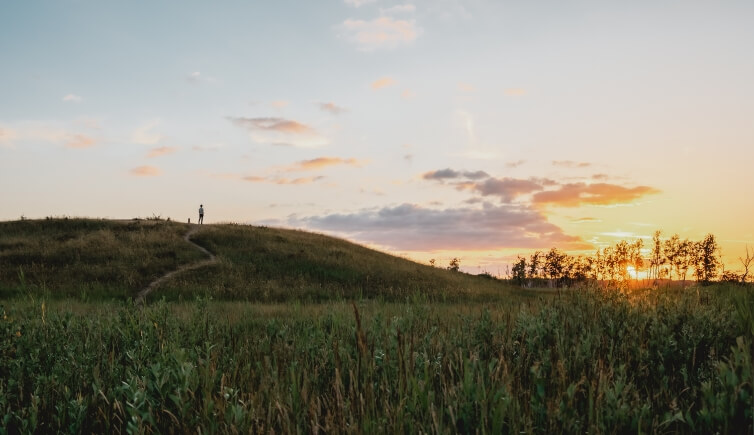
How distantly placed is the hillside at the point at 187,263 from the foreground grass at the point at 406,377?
1898 cm

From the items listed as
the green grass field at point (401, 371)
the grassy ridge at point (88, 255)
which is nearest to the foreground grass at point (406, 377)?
the green grass field at point (401, 371)

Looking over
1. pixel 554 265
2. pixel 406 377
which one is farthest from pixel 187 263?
pixel 554 265

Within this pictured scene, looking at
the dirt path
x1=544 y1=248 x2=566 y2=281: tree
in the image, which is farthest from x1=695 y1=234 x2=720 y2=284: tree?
the dirt path

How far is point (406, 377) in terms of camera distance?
3.66m

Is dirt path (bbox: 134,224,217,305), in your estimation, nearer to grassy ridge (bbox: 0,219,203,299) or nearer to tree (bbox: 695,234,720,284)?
grassy ridge (bbox: 0,219,203,299)

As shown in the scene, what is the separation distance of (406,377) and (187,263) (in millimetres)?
34362

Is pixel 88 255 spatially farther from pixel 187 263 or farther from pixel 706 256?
pixel 706 256

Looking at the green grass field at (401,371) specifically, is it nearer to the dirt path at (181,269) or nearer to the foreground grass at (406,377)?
the foreground grass at (406,377)

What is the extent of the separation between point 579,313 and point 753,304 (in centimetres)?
217

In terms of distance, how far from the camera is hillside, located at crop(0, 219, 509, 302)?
95.6 feet

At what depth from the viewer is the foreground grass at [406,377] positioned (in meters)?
3.05

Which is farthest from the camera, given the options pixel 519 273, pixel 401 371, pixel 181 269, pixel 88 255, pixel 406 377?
pixel 519 273

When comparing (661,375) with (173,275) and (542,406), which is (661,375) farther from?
(173,275)

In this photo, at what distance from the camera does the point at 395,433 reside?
281cm
